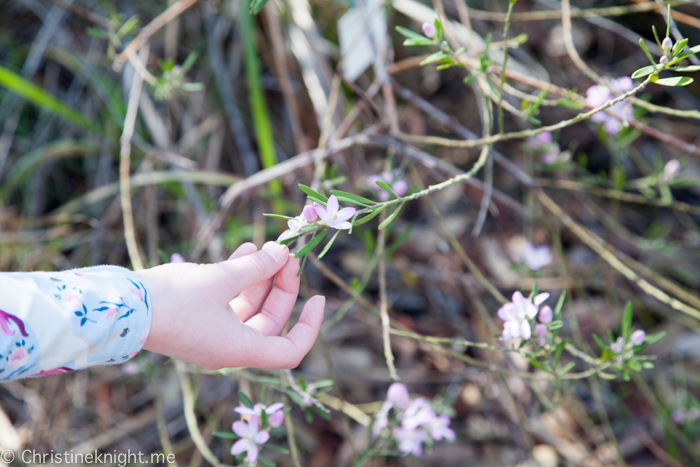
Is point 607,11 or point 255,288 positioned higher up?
point 607,11

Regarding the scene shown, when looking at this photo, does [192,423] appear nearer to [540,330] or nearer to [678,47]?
[540,330]

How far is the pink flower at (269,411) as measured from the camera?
3.48 feet

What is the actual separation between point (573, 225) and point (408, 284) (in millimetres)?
777

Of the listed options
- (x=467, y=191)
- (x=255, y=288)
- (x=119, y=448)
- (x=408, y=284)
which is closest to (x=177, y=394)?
(x=119, y=448)

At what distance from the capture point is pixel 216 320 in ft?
2.88

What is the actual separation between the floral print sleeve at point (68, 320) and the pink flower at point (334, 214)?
34 centimetres

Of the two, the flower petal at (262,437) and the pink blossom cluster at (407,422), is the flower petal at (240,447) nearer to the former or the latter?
the flower petal at (262,437)

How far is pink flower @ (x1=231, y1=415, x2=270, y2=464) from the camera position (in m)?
→ 1.11

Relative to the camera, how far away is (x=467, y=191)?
234 centimetres

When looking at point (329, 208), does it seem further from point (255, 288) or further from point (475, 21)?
point (475, 21)

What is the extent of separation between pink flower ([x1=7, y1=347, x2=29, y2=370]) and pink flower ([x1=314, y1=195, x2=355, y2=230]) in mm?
513

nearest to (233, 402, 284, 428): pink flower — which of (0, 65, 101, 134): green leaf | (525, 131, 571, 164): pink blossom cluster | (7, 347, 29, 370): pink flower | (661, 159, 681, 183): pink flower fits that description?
(7, 347, 29, 370): pink flower

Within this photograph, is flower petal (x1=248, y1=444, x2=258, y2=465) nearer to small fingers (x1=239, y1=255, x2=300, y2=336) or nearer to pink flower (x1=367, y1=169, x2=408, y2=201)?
small fingers (x1=239, y1=255, x2=300, y2=336)

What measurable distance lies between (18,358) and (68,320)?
9 centimetres
